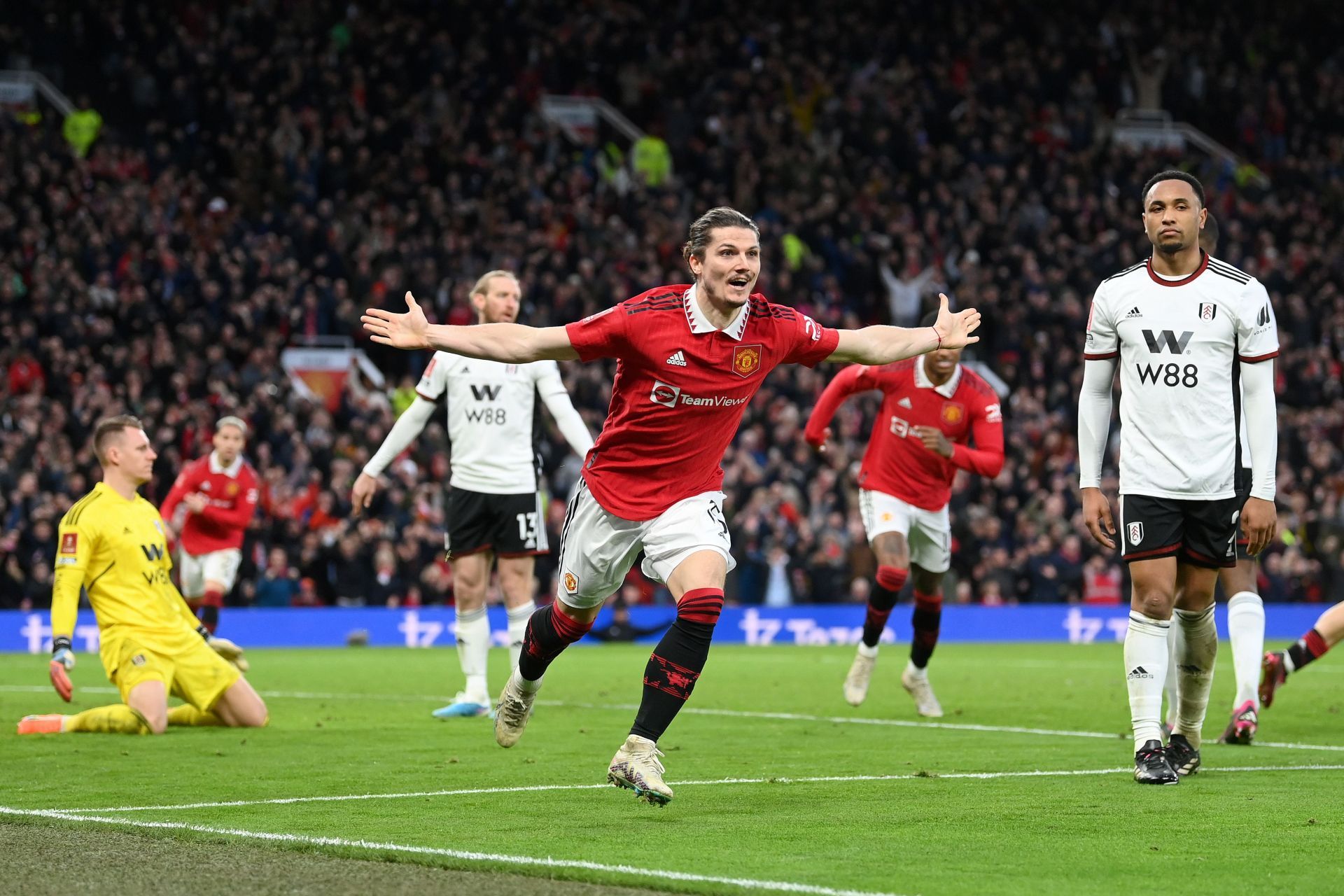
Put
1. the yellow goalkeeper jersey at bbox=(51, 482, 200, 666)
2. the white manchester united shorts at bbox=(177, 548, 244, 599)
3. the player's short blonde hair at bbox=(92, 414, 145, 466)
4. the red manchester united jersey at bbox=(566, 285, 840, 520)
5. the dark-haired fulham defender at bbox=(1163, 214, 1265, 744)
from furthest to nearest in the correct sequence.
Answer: the white manchester united shorts at bbox=(177, 548, 244, 599)
the player's short blonde hair at bbox=(92, 414, 145, 466)
the yellow goalkeeper jersey at bbox=(51, 482, 200, 666)
the dark-haired fulham defender at bbox=(1163, 214, 1265, 744)
the red manchester united jersey at bbox=(566, 285, 840, 520)

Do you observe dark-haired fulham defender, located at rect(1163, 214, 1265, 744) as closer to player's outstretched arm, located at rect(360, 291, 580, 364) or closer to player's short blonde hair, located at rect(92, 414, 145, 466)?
player's outstretched arm, located at rect(360, 291, 580, 364)

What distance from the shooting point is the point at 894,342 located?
300 inches

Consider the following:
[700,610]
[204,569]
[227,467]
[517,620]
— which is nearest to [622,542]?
[700,610]

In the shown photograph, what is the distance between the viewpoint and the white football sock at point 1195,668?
852cm

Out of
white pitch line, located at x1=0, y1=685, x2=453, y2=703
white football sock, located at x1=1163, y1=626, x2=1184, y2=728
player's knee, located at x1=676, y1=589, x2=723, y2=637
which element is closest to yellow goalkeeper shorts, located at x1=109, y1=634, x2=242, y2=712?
white pitch line, located at x1=0, y1=685, x2=453, y2=703

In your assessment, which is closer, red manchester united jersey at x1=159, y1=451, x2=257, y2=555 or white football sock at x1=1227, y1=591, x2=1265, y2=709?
white football sock at x1=1227, y1=591, x2=1265, y2=709

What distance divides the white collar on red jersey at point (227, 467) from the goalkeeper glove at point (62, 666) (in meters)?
7.24

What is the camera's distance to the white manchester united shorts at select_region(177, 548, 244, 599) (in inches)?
685

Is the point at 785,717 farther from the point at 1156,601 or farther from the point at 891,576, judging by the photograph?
the point at 1156,601

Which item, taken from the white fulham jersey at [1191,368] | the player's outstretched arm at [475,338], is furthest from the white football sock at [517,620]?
the player's outstretched arm at [475,338]

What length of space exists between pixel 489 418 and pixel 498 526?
2.30 ft

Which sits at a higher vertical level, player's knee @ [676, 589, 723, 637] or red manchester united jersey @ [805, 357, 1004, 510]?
red manchester united jersey @ [805, 357, 1004, 510]

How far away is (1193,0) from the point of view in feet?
128

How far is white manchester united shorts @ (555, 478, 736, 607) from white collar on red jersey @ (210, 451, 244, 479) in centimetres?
979
